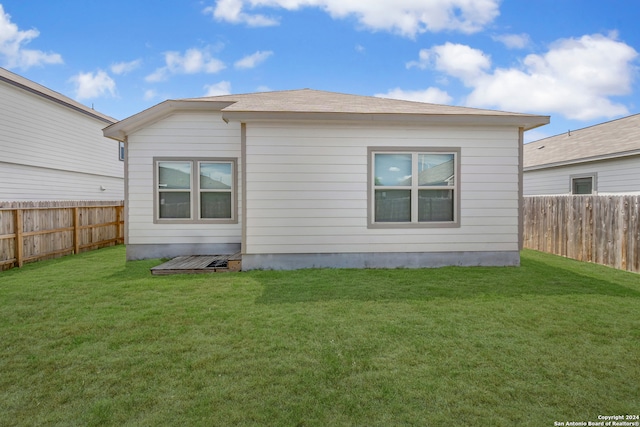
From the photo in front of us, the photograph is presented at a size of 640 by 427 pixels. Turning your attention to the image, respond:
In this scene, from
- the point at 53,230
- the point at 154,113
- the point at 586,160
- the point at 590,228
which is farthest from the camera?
the point at 586,160

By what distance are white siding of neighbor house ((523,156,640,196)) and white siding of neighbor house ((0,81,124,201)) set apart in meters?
19.6

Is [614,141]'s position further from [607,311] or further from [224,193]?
[224,193]

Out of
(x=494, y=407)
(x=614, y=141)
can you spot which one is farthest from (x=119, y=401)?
(x=614, y=141)

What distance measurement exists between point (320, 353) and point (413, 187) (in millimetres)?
4258

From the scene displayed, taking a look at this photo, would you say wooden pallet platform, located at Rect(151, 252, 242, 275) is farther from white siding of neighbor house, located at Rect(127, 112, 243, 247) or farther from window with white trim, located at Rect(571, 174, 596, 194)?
window with white trim, located at Rect(571, 174, 596, 194)

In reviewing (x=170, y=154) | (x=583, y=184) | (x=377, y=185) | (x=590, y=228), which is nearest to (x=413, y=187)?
(x=377, y=185)

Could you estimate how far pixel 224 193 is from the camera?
7.82m

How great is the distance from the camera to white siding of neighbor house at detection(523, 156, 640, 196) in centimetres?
949

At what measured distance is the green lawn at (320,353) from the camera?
7.02ft

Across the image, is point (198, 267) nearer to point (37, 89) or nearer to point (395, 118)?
point (395, 118)

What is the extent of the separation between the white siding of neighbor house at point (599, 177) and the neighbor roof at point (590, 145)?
0.30 meters

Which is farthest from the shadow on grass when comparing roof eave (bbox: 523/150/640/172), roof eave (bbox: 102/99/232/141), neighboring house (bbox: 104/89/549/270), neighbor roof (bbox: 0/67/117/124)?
neighbor roof (bbox: 0/67/117/124)

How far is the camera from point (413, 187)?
630 cm

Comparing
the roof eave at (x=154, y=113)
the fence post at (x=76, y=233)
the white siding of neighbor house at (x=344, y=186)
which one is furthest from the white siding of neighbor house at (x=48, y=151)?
the white siding of neighbor house at (x=344, y=186)
